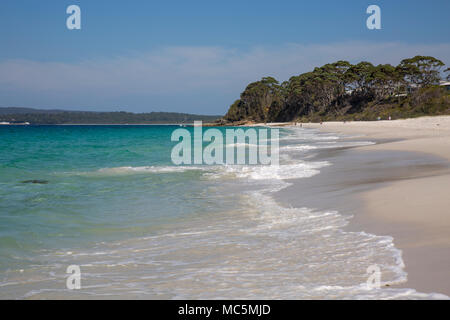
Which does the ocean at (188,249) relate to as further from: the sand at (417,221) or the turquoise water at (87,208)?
the sand at (417,221)

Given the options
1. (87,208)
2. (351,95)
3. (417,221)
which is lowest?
(87,208)

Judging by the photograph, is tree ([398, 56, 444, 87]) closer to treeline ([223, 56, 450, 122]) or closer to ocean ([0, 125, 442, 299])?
treeline ([223, 56, 450, 122])

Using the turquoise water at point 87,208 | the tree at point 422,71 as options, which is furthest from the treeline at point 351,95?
the turquoise water at point 87,208

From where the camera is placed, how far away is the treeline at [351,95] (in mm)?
62344

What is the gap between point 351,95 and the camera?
9244 centimetres

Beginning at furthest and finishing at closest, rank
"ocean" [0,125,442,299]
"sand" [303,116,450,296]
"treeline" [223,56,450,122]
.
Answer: "treeline" [223,56,450,122] < "ocean" [0,125,442,299] < "sand" [303,116,450,296]

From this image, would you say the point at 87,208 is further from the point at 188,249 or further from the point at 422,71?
the point at 422,71

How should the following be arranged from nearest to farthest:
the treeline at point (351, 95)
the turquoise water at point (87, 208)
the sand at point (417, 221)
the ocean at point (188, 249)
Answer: the sand at point (417, 221) < the ocean at point (188, 249) < the turquoise water at point (87, 208) < the treeline at point (351, 95)

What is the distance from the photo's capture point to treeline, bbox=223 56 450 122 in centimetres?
6234

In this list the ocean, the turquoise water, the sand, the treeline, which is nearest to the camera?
the sand

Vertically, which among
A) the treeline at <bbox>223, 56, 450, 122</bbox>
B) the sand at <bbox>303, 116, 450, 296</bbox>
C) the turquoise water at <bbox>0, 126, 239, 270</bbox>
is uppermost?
the treeline at <bbox>223, 56, 450, 122</bbox>

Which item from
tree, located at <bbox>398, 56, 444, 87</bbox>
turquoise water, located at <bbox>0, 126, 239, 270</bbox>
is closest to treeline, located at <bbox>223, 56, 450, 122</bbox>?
tree, located at <bbox>398, 56, 444, 87</bbox>

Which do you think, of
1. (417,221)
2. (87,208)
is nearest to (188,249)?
(417,221)
